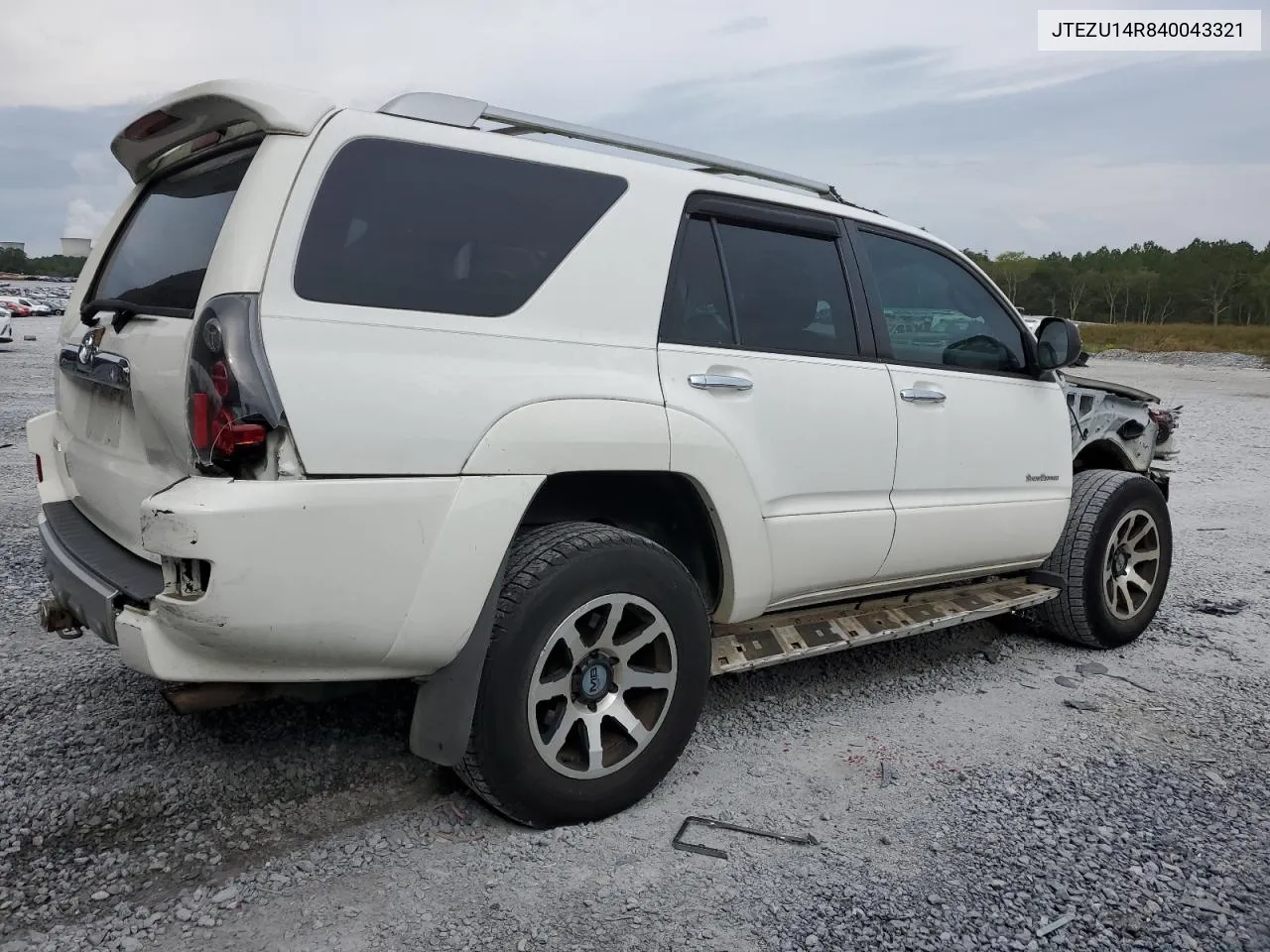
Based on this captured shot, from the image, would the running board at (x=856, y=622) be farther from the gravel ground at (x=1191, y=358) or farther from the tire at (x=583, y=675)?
the gravel ground at (x=1191, y=358)

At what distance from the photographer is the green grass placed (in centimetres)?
4558

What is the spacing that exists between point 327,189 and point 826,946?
2.19m

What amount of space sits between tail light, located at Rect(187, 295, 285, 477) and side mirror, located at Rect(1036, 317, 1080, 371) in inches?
129

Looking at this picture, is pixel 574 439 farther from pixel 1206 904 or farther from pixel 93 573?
pixel 1206 904

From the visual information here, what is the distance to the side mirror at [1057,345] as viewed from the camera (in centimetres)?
430

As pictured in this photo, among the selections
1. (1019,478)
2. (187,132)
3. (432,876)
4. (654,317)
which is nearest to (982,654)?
(1019,478)

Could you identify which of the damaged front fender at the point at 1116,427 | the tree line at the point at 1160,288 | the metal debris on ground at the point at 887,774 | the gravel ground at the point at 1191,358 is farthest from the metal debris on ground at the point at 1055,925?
the tree line at the point at 1160,288

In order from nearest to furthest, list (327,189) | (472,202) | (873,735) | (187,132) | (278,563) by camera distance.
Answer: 1. (278,563)
2. (327,189)
3. (472,202)
4. (187,132)
5. (873,735)

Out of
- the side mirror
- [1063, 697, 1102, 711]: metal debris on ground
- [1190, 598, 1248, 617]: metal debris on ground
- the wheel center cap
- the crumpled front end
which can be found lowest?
[1063, 697, 1102, 711]: metal debris on ground

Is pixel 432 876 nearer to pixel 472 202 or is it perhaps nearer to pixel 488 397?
pixel 488 397

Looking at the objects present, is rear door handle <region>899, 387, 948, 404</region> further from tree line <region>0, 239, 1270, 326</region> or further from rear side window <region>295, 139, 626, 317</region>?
tree line <region>0, 239, 1270, 326</region>

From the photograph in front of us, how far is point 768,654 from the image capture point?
3430 millimetres

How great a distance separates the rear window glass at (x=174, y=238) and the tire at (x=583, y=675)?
1.14 meters

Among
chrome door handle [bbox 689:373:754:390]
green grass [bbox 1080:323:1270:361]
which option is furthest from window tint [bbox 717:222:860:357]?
green grass [bbox 1080:323:1270:361]
